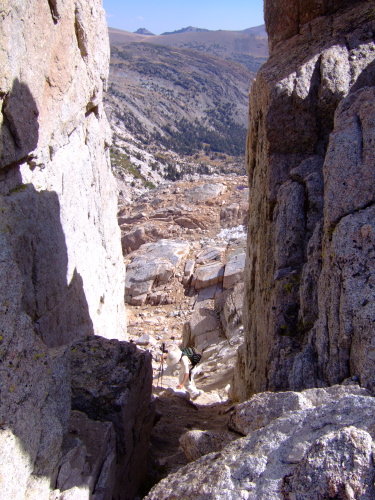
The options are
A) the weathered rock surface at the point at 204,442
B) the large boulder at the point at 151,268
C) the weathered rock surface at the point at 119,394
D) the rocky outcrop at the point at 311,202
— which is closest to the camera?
the weathered rock surface at the point at 204,442

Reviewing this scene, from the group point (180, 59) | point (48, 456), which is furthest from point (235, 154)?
point (48, 456)

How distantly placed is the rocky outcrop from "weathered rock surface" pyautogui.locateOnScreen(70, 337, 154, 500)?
209 centimetres

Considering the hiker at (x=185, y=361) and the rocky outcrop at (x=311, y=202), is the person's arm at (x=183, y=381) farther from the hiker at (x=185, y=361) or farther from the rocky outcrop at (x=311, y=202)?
the rocky outcrop at (x=311, y=202)

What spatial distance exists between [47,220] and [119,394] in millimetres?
3629

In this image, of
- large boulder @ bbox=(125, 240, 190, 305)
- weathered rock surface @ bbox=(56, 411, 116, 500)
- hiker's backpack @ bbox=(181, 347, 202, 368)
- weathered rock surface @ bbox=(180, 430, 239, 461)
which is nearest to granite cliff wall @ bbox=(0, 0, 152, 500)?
weathered rock surface @ bbox=(56, 411, 116, 500)

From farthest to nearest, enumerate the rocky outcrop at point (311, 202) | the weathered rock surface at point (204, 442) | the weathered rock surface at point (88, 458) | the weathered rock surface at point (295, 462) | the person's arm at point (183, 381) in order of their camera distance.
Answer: the person's arm at point (183, 381) < the rocky outcrop at point (311, 202) < the weathered rock surface at point (204, 442) < the weathered rock surface at point (88, 458) < the weathered rock surface at point (295, 462)

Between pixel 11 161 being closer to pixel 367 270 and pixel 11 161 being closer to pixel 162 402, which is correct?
pixel 367 270

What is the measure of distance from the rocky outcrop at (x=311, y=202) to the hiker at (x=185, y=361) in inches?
135

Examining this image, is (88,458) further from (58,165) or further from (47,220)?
(58,165)

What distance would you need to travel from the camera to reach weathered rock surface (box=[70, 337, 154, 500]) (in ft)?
20.4

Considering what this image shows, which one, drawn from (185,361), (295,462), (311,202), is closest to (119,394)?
(295,462)

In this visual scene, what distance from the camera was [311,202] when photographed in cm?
718

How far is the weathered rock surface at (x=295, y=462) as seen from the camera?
328 centimetres

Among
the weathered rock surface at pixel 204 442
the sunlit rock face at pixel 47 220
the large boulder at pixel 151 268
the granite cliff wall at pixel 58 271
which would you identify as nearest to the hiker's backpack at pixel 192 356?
the sunlit rock face at pixel 47 220
